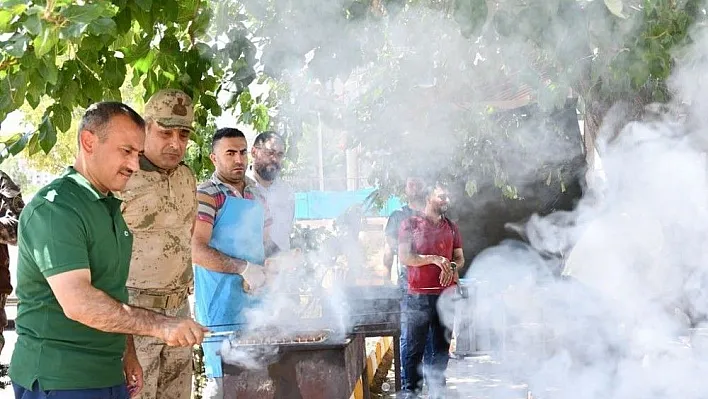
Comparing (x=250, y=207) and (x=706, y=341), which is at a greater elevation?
(x=250, y=207)

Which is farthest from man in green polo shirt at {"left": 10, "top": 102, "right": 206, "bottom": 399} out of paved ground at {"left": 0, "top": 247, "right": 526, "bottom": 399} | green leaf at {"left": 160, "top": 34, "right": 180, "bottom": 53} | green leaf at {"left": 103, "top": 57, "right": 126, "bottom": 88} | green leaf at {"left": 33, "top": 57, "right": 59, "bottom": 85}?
paved ground at {"left": 0, "top": 247, "right": 526, "bottom": 399}

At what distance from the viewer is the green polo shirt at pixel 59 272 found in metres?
2.53

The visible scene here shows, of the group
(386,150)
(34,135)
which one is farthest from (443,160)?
(34,135)

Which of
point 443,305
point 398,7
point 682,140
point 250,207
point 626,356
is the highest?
point 398,7

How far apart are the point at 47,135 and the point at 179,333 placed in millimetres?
1310

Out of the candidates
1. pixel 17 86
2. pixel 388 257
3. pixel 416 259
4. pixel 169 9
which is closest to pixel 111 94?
pixel 169 9

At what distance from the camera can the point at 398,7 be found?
11.3 ft

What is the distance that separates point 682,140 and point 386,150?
341 centimetres

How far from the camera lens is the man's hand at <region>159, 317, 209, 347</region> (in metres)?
2.55

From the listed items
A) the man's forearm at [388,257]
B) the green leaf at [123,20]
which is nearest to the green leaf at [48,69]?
the green leaf at [123,20]

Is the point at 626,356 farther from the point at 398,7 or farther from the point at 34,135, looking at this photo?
the point at 34,135

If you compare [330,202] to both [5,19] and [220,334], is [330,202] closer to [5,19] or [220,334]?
[220,334]

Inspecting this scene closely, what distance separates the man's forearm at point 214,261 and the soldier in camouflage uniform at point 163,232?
1.38 ft

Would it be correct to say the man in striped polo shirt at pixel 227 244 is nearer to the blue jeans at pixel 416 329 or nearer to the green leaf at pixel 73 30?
the blue jeans at pixel 416 329
